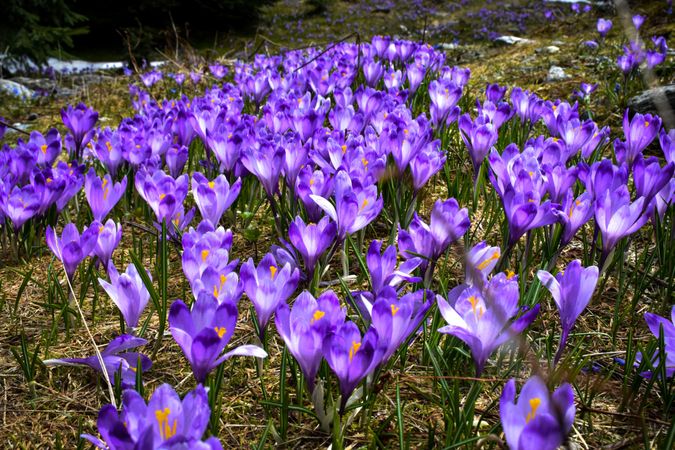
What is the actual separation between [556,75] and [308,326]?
4341 millimetres

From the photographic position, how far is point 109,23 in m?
14.1

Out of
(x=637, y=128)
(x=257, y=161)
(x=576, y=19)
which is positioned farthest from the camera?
(x=576, y=19)

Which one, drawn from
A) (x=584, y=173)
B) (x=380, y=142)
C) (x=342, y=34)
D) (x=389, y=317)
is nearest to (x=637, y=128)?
(x=584, y=173)

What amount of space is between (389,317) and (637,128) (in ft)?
5.37

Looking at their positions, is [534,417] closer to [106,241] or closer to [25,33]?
[106,241]

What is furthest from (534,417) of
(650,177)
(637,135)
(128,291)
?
(637,135)

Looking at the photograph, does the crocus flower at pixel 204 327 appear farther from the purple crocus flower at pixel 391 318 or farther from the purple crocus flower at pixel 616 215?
the purple crocus flower at pixel 616 215

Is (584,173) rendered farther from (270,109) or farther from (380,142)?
(270,109)

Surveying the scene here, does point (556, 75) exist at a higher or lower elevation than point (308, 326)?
higher

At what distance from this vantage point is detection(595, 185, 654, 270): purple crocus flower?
5.07ft

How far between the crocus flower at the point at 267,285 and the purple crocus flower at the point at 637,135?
148 cm

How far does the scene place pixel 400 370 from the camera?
1431 mm

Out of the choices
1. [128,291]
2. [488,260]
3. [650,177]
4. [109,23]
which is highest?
[109,23]

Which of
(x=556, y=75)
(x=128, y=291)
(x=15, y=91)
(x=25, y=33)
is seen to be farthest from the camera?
(x=25, y=33)
